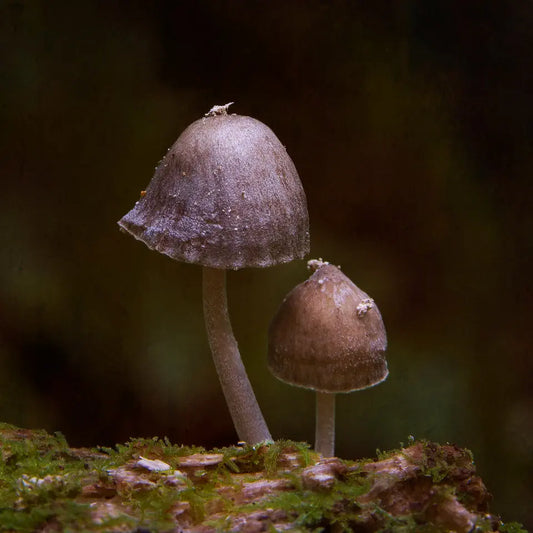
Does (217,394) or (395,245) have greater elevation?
(395,245)

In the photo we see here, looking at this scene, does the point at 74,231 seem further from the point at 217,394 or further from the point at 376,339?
the point at 376,339

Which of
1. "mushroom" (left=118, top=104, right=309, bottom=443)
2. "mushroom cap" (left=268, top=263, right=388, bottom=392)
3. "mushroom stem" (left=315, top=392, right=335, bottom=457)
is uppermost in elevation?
"mushroom" (left=118, top=104, right=309, bottom=443)

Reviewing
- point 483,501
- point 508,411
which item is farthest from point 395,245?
point 483,501

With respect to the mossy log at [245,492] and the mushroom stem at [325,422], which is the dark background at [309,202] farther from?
the mossy log at [245,492]

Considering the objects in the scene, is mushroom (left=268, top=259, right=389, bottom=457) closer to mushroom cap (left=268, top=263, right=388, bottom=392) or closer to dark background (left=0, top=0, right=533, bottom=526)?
mushroom cap (left=268, top=263, right=388, bottom=392)

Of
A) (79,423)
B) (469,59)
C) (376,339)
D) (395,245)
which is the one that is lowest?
(79,423)

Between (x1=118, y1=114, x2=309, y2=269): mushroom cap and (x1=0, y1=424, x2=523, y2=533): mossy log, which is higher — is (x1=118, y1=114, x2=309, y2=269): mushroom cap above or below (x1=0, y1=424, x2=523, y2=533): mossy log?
above

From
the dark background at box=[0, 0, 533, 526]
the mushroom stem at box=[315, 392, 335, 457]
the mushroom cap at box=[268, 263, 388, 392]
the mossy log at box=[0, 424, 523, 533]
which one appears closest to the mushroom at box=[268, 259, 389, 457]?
the mushroom cap at box=[268, 263, 388, 392]
